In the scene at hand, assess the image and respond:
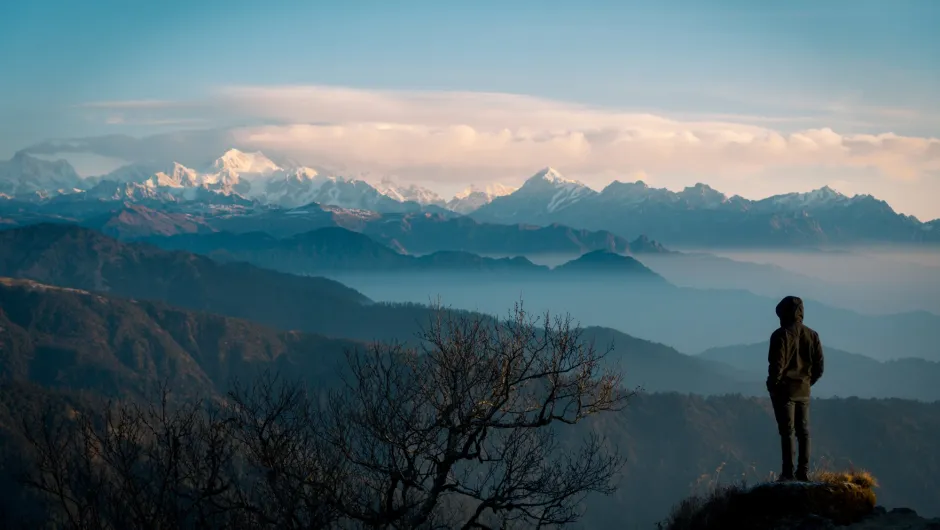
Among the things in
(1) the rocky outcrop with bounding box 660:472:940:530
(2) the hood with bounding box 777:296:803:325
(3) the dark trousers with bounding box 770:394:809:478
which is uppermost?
(2) the hood with bounding box 777:296:803:325

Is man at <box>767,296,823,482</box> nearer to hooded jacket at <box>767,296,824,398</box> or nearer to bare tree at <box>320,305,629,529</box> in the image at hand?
hooded jacket at <box>767,296,824,398</box>

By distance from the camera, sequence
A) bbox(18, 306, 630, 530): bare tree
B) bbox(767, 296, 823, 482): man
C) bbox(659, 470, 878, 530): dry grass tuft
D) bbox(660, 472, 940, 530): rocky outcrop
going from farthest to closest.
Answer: bbox(767, 296, 823, 482): man → bbox(18, 306, 630, 530): bare tree → bbox(659, 470, 878, 530): dry grass tuft → bbox(660, 472, 940, 530): rocky outcrop

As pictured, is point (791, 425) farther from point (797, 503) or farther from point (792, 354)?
point (797, 503)

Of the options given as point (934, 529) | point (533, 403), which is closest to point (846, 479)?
point (934, 529)

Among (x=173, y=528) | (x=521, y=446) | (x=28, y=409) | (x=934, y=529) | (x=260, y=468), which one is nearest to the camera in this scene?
(x=934, y=529)

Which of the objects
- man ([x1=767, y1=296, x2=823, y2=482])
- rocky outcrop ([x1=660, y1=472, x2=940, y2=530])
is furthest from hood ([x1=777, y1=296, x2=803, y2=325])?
rocky outcrop ([x1=660, y1=472, x2=940, y2=530])

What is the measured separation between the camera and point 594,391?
58.9 ft

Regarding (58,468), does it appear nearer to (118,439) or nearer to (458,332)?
(118,439)

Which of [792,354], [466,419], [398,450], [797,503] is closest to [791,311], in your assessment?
[792,354]

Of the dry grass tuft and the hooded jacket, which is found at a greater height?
the hooded jacket

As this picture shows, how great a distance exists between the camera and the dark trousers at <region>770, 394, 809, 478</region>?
56.1ft

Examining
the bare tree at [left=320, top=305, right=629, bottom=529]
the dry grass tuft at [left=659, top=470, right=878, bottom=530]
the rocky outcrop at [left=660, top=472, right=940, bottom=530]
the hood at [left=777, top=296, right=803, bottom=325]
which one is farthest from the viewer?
the hood at [left=777, top=296, right=803, bottom=325]

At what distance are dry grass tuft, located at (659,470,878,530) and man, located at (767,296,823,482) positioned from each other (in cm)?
81

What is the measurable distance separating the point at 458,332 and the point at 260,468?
4958 mm
